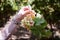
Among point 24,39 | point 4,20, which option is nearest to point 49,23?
point 24,39

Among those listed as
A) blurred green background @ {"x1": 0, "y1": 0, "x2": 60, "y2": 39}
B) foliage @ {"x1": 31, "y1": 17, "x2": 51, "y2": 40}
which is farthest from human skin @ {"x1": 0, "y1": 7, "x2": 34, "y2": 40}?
blurred green background @ {"x1": 0, "y1": 0, "x2": 60, "y2": 39}

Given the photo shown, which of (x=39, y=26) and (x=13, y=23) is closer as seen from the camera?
(x=13, y=23)

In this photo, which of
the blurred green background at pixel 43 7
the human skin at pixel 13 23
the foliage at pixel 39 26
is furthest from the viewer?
the blurred green background at pixel 43 7

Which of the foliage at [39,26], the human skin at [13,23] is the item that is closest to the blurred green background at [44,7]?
the foliage at [39,26]

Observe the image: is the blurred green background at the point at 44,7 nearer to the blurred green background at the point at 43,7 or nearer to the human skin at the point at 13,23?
the blurred green background at the point at 43,7

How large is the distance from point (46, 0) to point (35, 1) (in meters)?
0.15

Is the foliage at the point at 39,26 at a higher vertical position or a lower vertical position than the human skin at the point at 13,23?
lower

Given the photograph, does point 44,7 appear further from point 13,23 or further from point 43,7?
point 13,23

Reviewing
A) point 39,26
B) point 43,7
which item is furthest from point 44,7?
point 39,26

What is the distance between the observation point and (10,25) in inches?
49.9

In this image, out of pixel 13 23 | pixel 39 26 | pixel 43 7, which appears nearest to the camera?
pixel 13 23

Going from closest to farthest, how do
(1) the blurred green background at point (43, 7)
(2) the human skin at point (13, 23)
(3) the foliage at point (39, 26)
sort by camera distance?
(2) the human skin at point (13, 23), (3) the foliage at point (39, 26), (1) the blurred green background at point (43, 7)

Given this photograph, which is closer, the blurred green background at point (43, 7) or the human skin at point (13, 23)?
the human skin at point (13, 23)

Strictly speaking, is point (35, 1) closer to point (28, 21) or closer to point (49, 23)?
point (49, 23)
